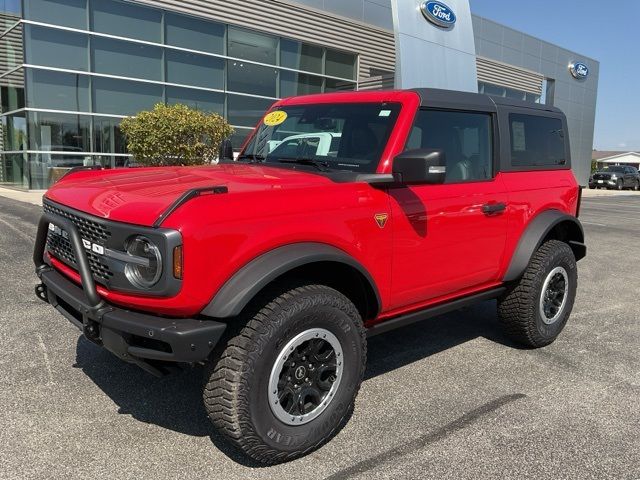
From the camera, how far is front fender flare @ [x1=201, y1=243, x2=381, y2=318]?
235cm

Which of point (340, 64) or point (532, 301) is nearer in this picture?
point (532, 301)

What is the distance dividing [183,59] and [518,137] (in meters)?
14.3

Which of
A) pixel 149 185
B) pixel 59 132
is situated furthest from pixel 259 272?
pixel 59 132

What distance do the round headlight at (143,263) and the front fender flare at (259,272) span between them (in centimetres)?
27

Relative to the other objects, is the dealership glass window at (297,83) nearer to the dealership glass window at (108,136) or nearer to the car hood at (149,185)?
the dealership glass window at (108,136)

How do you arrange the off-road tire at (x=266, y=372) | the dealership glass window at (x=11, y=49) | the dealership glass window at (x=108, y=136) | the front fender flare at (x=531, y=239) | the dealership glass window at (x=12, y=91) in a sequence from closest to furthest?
the off-road tire at (x=266, y=372) < the front fender flare at (x=531, y=239) < the dealership glass window at (x=11, y=49) < the dealership glass window at (x=12, y=91) < the dealership glass window at (x=108, y=136)

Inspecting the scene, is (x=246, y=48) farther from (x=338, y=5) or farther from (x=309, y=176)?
(x=309, y=176)

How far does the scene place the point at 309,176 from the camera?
304 cm

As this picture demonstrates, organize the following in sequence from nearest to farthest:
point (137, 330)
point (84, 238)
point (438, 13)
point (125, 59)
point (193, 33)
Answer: point (137, 330) → point (84, 238) → point (125, 59) → point (193, 33) → point (438, 13)

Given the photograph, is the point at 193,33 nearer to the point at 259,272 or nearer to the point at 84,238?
the point at 84,238

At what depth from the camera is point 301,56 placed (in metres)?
19.2

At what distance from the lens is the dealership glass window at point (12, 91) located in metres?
14.9

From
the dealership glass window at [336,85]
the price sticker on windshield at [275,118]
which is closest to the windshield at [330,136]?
the price sticker on windshield at [275,118]

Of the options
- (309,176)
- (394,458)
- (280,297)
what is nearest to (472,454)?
(394,458)
